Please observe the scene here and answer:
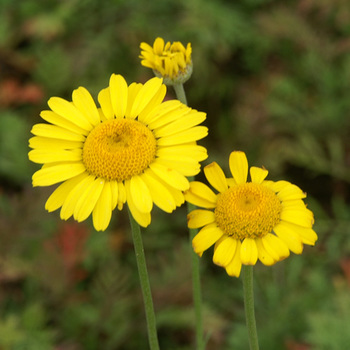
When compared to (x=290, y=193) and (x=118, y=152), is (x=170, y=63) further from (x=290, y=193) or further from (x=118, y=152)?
(x=290, y=193)

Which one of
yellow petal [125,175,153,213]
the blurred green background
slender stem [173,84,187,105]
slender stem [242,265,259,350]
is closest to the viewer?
yellow petal [125,175,153,213]

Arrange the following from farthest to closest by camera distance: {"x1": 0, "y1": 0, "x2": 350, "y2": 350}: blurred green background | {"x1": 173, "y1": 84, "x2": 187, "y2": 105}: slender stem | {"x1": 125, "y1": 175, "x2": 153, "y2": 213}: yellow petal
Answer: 1. {"x1": 0, "y1": 0, "x2": 350, "y2": 350}: blurred green background
2. {"x1": 173, "y1": 84, "x2": 187, "y2": 105}: slender stem
3. {"x1": 125, "y1": 175, "x2": 153, "y2": 213}: yellow petal

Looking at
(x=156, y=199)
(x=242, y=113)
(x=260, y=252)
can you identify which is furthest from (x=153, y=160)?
(x=242, y=113)

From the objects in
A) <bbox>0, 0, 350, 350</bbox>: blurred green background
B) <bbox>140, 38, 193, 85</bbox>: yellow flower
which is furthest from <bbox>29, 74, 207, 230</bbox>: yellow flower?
<bbox>0, 0, 350, 350</bbox>: blurred green background

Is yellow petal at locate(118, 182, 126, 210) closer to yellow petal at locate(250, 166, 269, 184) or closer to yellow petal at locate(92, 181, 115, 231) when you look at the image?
yellow petal at locate(92, 181, 115, 231)

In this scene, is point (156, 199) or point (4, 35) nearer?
point (156, 199)

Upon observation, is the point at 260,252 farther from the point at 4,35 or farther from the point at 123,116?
the point at 4,35
